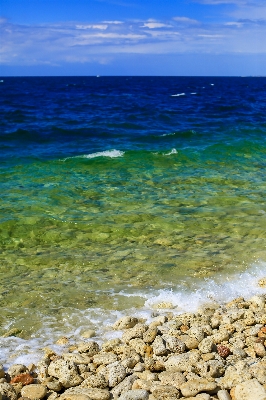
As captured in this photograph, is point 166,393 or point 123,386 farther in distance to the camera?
point 123,386

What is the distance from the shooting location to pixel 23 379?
4.81 meters

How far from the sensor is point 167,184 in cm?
1327

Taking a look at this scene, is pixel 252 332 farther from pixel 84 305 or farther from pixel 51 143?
pixel 51 143

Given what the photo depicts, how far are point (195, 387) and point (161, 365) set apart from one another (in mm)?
593

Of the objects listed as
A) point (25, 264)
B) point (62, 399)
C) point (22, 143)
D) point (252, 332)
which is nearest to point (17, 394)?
point (62, 399)

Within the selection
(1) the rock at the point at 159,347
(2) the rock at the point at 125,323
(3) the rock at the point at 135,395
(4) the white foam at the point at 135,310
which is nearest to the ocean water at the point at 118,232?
(4) the white foam at the point at 135,310

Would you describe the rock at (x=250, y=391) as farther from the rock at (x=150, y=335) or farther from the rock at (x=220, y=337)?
the rock at (x=150, y=335)

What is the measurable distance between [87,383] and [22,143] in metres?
16.5

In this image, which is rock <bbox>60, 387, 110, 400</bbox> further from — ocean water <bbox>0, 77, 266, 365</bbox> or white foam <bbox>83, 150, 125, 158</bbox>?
white foam <bbox>83, 150, 125, 158</bbox>

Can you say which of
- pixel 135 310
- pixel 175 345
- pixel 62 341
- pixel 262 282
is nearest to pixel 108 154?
pixel 262 282

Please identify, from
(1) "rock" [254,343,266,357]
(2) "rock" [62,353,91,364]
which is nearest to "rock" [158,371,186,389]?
(2) "rock" [62,353,91,364]

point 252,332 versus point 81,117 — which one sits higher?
point 81,117

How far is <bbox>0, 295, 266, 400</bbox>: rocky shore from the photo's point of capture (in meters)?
4.49

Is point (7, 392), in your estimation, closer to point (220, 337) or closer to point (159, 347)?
point (159, 347)
